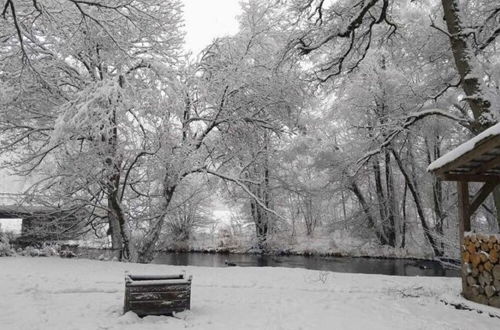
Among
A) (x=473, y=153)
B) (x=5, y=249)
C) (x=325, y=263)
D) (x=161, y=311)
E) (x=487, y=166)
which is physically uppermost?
(x=473, y=153)

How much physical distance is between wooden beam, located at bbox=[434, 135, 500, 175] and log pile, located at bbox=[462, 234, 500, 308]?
1.26m

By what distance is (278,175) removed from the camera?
2208cm

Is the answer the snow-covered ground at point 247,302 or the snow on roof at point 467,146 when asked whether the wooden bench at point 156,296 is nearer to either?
the snow-covered ground at point 247,302

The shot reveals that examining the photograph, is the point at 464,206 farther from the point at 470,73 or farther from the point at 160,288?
the point at 160,288

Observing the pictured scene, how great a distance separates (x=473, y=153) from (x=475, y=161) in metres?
0.61

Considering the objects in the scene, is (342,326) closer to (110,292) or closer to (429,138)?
(110,292)

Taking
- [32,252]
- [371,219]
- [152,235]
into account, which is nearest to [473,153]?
[152,235]

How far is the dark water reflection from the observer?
52.4ft

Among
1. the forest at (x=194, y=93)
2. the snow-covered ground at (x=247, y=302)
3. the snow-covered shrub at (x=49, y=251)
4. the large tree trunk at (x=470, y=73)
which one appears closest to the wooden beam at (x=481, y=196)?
the large tree trunk at (x=470, y=73)

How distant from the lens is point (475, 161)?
6.94m

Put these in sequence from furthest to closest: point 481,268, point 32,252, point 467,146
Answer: point 32,252 → point 481,268 → point 467,146

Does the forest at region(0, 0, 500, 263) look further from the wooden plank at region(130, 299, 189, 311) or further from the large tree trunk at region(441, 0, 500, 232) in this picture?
the wooden plank at region(130, 299, 189, 311)

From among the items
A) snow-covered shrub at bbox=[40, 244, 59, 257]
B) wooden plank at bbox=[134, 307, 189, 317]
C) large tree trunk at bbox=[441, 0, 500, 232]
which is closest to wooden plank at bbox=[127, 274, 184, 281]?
wooden plank at bbox=[134, 307, 189, 317]

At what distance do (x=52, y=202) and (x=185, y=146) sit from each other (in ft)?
18.4
